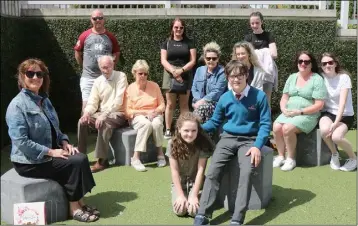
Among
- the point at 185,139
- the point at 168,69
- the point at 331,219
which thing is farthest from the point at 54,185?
the point at 168,69

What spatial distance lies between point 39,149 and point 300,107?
10.4 ft

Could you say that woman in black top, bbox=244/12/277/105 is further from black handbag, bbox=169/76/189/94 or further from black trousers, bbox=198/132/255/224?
black trousers, bbox=198/132/255/224

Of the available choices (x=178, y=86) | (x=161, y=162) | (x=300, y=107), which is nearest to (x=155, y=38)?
(x=178, y=86)

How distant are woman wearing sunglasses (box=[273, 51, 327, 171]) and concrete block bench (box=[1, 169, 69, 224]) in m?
2.72

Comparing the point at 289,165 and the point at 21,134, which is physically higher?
the point at 21,134

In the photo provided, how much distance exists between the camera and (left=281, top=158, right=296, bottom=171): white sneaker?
5.79 m

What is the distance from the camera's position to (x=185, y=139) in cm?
445

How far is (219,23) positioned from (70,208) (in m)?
4.46

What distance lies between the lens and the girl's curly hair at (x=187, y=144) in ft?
14.6

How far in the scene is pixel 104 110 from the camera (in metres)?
6.13

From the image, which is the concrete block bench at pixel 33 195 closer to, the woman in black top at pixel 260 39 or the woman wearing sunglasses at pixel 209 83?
the woman wearing sunglasses at pixel 209 83

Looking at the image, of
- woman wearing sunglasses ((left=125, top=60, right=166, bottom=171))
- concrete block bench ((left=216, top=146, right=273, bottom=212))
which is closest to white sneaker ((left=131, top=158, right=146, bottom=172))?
woman wearing sunglasses ((left=125, top=60, right=166, bottom=171))

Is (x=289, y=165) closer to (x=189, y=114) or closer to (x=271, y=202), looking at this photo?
(x=271, y=202)

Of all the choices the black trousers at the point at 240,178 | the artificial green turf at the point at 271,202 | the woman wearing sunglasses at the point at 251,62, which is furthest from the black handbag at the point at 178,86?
the black trousers at the point at 240,178
